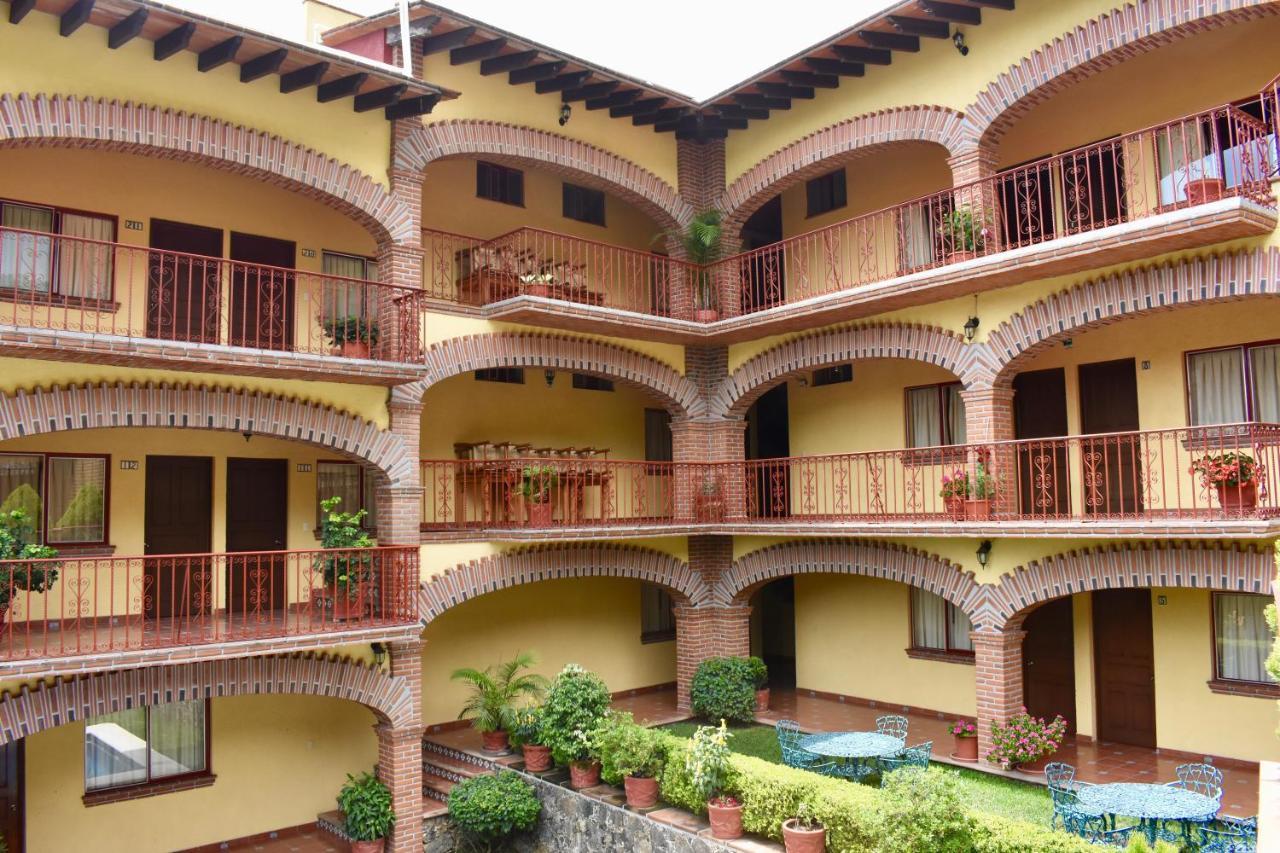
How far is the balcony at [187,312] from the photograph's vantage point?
11.2m

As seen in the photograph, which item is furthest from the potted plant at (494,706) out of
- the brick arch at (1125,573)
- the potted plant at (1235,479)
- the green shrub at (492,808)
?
the potted plant at (1235,479)

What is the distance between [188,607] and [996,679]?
11.0 m

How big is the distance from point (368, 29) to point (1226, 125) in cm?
1185

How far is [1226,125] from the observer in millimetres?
12906

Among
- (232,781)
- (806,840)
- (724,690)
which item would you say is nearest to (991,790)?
(806,840)

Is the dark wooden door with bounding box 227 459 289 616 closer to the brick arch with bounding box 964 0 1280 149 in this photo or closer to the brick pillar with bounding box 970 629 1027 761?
the brick pillar with bounding box 970 629 1027 761

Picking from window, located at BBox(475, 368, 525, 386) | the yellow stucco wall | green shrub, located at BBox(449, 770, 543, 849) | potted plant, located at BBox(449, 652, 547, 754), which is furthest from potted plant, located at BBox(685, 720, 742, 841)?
window, located at BBox(475, 368, 525, 386)

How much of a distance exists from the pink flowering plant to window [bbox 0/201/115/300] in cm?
1272

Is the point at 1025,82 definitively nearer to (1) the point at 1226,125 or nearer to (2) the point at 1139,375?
(1) the point at 1226,125

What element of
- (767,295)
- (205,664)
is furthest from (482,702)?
(767,295)

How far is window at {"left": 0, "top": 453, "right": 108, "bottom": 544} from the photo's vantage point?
1273cm

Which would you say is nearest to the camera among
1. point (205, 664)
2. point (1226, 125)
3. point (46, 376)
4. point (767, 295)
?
point (46, 376)

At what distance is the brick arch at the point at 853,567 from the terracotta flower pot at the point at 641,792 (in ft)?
15.9

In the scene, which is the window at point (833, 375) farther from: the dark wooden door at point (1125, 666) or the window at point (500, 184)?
the window at point (500, 184)
